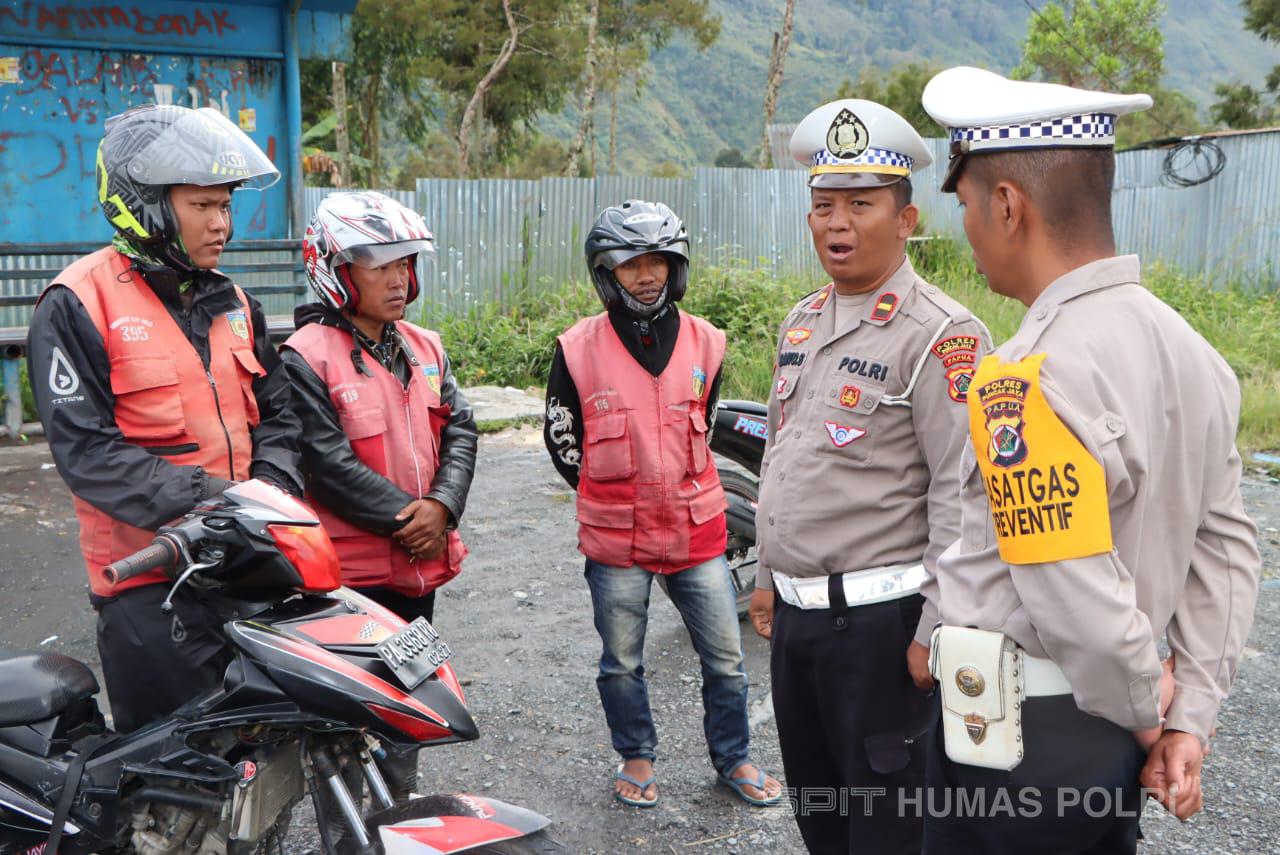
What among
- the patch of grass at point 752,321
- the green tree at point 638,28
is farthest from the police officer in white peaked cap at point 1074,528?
the green tree at point 638,28

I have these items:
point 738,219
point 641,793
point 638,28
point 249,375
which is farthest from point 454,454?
point 638,28

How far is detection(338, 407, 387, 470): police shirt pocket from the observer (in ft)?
10.6

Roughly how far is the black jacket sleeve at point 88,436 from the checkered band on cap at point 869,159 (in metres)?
1.73

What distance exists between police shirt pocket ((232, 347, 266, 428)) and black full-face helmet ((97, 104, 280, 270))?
0.28m

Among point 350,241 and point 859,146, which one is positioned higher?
point 859,146

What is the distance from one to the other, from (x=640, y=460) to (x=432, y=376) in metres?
0.71

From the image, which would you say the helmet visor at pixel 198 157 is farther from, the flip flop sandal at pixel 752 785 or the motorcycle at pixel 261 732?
the flip flop sandal at pixel 752 785

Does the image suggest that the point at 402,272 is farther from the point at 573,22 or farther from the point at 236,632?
the point at 573,22

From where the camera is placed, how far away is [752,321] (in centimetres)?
1027

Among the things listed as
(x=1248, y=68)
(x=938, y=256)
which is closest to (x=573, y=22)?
(x=938, y=256)

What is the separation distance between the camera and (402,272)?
328 centimetres

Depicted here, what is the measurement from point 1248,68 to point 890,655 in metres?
139

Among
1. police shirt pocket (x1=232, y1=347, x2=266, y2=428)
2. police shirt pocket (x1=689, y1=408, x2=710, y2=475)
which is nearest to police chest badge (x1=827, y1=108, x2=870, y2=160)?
police shirt pocket (x1=689, y1=408, x2=710, y2=475)

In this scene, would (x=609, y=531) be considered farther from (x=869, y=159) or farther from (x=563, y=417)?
(x=869, y=159)
